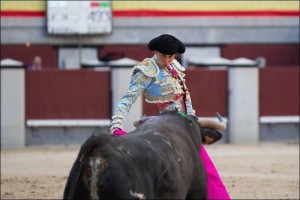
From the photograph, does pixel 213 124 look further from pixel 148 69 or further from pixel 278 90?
pixel 278 90

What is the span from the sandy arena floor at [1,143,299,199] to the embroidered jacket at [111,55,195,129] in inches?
154

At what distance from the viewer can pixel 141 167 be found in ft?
13.4

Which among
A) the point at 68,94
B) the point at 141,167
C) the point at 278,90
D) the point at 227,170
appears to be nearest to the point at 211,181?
the point at 141,167

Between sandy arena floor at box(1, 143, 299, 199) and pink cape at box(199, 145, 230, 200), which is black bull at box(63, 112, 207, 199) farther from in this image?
sandy arena floor at box(1, 143, 299, 199)

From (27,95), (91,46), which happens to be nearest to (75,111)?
A: (27,95)

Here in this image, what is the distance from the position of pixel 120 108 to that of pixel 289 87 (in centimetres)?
1119

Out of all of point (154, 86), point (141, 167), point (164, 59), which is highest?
point (164, 59)

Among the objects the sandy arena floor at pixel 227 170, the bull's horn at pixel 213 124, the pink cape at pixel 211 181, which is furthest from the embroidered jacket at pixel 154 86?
the sandy arena floor at pixel 227 170

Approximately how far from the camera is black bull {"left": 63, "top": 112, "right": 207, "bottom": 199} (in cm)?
395

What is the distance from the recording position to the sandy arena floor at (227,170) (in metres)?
9.84

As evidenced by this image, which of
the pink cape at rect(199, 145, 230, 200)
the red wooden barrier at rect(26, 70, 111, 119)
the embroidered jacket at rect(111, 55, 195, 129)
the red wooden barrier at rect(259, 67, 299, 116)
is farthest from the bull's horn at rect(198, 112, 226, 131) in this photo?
the red wooden barrier at rect(259, 67, 299, 116)

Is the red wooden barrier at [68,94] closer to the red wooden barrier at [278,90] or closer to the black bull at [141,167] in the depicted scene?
the red wooden barrier at [278,90]

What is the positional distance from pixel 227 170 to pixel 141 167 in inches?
320

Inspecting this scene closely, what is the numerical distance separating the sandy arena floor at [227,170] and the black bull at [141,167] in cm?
460
